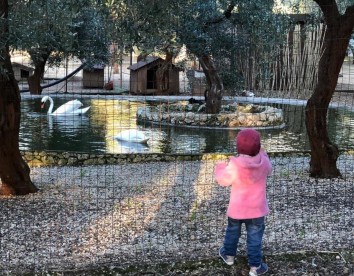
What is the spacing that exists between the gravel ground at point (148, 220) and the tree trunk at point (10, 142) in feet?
0.55

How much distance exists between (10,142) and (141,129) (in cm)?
620

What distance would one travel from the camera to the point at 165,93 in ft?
56.8

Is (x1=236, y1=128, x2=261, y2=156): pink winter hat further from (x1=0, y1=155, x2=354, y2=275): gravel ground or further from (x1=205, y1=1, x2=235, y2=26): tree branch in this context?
(x1=205, y1=1, x2=235, y2=26): tree branch

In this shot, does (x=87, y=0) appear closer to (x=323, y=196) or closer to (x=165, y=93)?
(x=323, y=196)

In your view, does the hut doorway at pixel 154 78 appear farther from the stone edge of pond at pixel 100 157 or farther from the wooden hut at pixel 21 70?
the stone edge of pond at pixel 100 157

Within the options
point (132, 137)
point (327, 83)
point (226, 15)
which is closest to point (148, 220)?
point (327, 83)

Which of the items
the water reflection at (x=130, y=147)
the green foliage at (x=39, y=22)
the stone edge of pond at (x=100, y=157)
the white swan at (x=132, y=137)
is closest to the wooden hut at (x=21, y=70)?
the white swan at (x=132, y=137)

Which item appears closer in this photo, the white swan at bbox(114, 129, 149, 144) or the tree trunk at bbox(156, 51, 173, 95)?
the white swan at bbox(114, 129, 149, 144)

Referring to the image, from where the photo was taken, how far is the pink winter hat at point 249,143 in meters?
2.91

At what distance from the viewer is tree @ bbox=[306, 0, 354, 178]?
5348 mm

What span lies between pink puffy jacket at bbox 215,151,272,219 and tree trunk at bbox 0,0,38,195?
2.68m

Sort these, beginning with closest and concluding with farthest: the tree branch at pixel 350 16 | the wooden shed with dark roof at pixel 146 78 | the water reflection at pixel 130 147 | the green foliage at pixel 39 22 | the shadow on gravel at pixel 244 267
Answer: the shadow on gravel at pixel 244 267
the green foliage at pixel 39 22
the tree branch at pixel 350 16
the water reflection at pixel 130 147
the wooden shed with dark roof at pixel 146 78

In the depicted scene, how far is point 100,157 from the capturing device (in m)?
7.74

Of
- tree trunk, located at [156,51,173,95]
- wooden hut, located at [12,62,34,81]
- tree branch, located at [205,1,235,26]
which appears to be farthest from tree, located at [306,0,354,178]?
wooden hut, located at [12,62,34,81]
